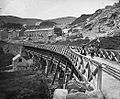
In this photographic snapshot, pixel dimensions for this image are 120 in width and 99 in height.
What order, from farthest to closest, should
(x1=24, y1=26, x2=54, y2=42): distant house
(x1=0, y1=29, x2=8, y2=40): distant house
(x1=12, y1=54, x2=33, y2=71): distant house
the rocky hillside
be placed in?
(x1=0, y1=29, x2=8, y2=40): distant house
(x1=24, y1=26, x2=54, y2=42): distant house
the rocky hillside
(x1=12, y1=54, x2=33, y2=71): distant house

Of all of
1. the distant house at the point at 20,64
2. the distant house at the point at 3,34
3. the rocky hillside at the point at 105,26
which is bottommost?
the distant house at the point at 20,64

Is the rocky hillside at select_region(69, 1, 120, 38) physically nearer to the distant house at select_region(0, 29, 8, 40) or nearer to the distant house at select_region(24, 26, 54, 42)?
the distant house at select_region(24, 26, 54, 42)

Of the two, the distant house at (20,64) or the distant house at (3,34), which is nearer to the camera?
the distant house at (20,64)

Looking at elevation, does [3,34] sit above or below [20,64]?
above

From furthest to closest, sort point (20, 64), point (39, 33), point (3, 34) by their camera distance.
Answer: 1. point (39, 33)
2. point (3, 34)
3. point (20, 64)

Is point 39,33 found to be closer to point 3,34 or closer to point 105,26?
point 3,34

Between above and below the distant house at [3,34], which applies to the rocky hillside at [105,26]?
above

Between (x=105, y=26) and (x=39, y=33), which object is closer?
(x=105, y=26)

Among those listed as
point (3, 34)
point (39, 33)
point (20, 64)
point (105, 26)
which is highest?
point (105, 26)

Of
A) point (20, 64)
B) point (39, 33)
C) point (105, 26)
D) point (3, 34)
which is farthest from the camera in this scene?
point (39, 33)

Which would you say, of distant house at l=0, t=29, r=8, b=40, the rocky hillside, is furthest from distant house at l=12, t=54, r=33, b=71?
distant house at l=0, t=29, r=8, b=40

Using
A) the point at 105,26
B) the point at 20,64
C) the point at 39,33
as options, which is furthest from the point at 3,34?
the point at 20,64

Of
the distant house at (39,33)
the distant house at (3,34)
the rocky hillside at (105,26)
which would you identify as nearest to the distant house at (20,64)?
the rocky hillside at (105,26)

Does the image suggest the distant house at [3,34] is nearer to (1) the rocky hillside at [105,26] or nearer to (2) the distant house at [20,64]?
(1) the rocky hillside at [105,26]
